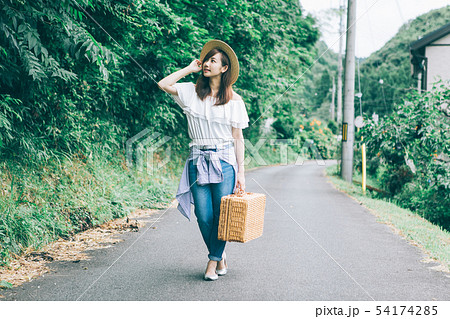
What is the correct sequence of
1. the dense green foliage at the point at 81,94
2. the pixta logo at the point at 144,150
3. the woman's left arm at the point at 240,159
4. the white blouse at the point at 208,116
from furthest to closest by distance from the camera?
the pixta logo at the point at 144,150 < the dense green foliage at the point at 81,94 < the woman's left arm at the point at 240,159 < the white blouse at the point at 208,116

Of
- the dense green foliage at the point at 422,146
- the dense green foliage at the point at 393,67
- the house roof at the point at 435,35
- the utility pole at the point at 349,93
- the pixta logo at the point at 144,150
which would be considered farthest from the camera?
the dense green foliage at the point at 393,67

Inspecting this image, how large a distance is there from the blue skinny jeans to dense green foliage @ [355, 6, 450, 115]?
35374 millimetres

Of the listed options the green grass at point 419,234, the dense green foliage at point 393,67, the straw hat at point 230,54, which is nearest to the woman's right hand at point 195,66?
the straw hat at point 230,54

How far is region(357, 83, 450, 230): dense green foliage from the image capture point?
10.5 m

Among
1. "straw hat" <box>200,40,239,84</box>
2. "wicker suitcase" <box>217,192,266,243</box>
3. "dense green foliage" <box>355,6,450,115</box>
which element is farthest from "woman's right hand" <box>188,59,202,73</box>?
"dense green foliage" <box>355,6,450,115</box>

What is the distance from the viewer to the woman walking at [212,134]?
3.98 meters

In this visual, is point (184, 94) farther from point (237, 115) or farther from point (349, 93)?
point (349, 93)

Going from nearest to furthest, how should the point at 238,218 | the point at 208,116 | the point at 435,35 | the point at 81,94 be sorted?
the point at 238,218 → the point at 208,116 → the point at 81,94 → the point at 435,35

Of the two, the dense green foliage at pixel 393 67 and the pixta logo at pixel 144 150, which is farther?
the dense green foliage at pixel 393 67

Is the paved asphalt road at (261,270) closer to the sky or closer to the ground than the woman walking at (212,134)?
closer to the ground

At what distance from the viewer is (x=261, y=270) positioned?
4516 millimetres

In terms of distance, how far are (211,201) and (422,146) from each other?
27.9ft

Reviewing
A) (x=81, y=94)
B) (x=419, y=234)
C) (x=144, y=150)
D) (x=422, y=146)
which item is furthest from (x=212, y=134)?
(x=422, y=146)

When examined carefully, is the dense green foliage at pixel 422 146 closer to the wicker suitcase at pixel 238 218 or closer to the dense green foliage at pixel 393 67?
the wicker suitcase at pixel 238 218
